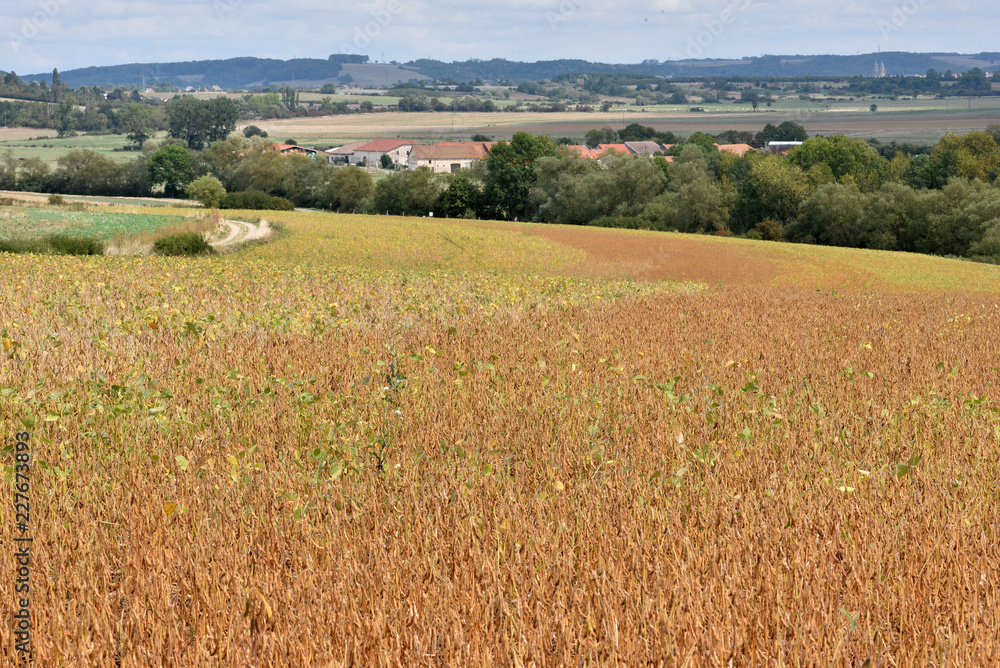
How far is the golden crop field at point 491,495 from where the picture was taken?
11.4ft

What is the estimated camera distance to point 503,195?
296ft

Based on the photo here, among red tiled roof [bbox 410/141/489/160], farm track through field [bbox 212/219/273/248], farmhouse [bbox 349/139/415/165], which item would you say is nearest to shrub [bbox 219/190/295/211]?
farm track through field [bbox 212/219/273/248]

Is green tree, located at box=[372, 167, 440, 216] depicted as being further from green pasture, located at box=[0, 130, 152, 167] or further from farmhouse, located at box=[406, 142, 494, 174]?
green pasture, located at box=[0, 130, 152, 167]

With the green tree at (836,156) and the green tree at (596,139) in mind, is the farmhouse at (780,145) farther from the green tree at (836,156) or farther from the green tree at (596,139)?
the green tree at (836,156)

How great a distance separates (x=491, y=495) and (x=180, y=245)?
37.5 metres

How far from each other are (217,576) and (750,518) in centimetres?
285

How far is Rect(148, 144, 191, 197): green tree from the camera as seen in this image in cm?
11319

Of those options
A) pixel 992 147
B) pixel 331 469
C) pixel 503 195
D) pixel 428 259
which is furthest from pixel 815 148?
pixel 331 469

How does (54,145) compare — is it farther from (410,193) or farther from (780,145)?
(780,145)

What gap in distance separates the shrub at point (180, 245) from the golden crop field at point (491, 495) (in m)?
28.9

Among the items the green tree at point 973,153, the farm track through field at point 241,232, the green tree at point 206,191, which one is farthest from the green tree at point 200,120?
the green tree at point 973,153

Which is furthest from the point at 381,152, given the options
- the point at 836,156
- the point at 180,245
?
the point at 180,245

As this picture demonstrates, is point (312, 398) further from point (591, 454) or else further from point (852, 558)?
point (852, 558)

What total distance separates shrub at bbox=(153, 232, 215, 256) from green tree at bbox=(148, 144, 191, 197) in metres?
78.8
